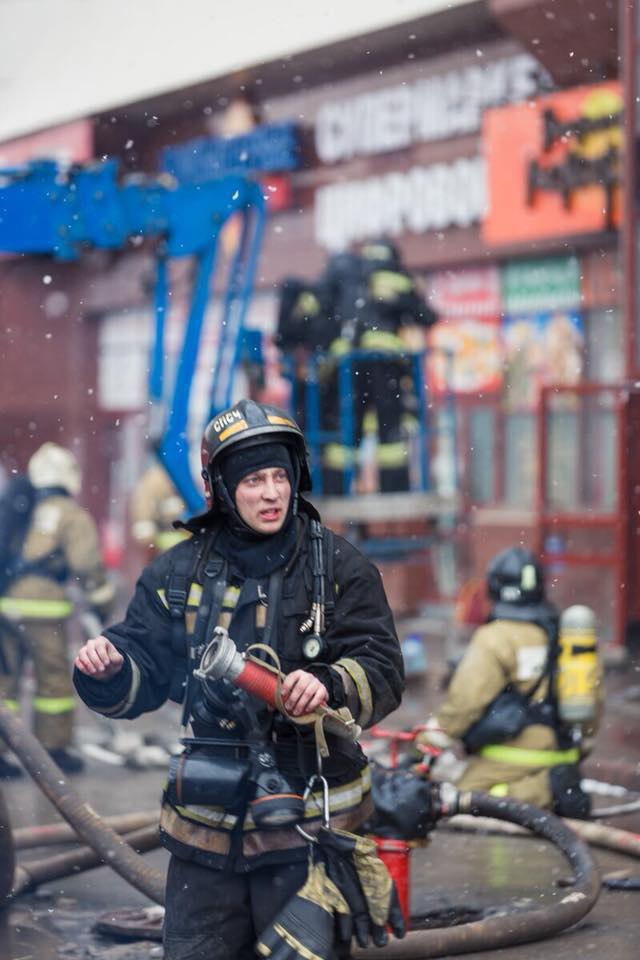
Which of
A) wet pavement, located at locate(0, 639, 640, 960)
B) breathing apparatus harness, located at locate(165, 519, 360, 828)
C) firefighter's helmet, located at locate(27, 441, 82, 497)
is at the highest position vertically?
firefighter's helmet, located at locate(27, 441, 82, 497)

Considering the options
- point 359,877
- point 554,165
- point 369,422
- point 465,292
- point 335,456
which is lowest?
point 359,877

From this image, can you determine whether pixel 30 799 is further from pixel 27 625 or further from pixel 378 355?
pixel 378 355

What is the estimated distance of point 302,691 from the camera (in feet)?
9.43

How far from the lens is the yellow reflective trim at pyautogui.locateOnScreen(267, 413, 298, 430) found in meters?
3.20

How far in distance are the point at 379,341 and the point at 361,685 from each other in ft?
22.3

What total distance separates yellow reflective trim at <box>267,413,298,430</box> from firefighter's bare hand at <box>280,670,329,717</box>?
62cm

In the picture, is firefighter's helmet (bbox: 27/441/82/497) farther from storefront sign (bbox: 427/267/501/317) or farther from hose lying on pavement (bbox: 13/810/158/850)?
storefront sign (bbox: 427/267/501/317)

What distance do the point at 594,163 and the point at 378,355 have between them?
3530 millimetres

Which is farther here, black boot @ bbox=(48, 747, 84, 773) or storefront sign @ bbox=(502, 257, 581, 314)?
storefront sign @ bbox=(502, 257, 581, 314)

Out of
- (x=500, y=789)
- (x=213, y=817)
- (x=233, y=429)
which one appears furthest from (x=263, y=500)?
(x=500, y=789)

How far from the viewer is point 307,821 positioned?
311 centimetres

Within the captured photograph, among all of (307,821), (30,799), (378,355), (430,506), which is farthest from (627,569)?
(307,821)

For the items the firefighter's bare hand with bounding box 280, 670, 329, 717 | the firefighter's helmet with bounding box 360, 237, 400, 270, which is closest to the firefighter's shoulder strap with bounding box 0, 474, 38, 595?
the firefighter's helmet with bounding box 360, 237, 400, 270

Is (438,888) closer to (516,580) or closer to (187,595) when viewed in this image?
(516,580)
